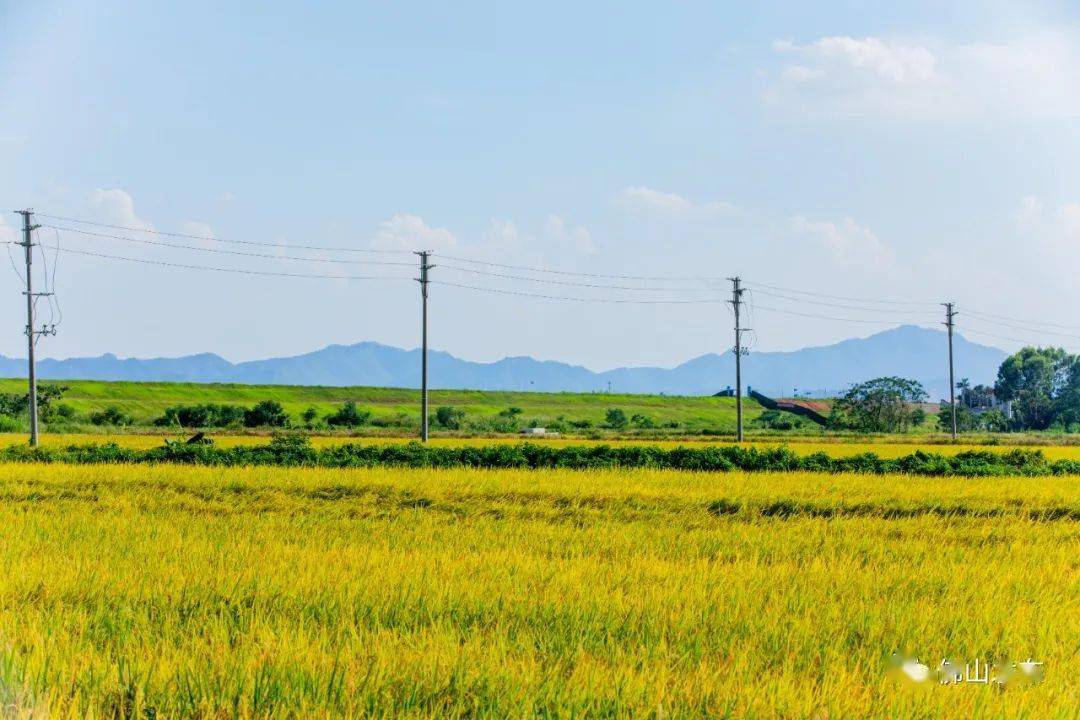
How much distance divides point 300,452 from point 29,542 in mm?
14318

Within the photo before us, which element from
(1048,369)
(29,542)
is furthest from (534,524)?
(1048,369)

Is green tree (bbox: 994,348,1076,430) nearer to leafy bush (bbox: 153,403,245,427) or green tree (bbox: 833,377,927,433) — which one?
green tree (bbox: 833,377,927,433)

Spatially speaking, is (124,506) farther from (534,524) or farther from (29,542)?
(534,524)

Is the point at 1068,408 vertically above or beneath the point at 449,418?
above

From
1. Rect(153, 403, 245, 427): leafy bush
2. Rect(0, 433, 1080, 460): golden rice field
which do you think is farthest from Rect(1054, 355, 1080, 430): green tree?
Rect(153, 403, 245, 427): leafy bush

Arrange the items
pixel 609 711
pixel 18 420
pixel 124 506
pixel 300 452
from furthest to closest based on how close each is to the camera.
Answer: pixel 18 420, pixel 300 452, pixel 124 506, pixel 609 711

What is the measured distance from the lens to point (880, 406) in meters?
66.0

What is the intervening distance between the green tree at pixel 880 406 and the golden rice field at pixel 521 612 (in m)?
52.2

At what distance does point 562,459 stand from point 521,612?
679 inches

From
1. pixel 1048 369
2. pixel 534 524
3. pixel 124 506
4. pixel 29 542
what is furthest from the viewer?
pixel 1048 369

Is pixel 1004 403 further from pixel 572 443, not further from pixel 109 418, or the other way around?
pixel 109 418

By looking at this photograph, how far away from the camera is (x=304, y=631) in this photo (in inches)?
246

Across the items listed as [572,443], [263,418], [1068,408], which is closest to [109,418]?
[263,418]

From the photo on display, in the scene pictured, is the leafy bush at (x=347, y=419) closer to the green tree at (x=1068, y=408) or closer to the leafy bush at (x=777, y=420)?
the leafy bush at (x=777, y=420)
